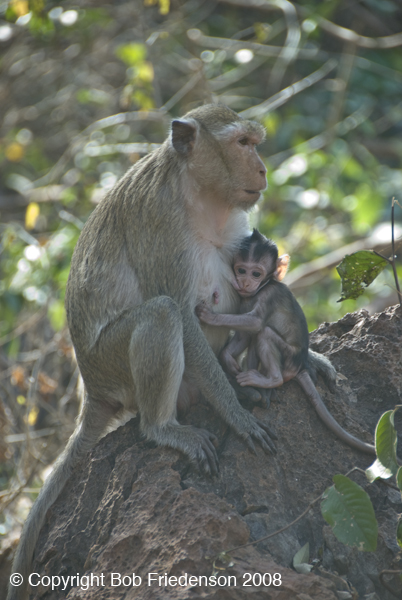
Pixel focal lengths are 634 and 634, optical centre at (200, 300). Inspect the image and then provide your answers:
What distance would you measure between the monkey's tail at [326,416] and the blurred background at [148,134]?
3259mm

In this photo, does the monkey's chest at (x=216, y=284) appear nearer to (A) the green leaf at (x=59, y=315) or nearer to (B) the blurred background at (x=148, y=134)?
(B) the blurred background at (x=148, y=134)

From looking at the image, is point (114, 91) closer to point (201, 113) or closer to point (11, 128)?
point (11, 128)

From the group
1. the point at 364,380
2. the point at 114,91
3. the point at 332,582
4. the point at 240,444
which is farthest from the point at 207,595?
the point at 114,91

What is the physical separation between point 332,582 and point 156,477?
3.86 ft

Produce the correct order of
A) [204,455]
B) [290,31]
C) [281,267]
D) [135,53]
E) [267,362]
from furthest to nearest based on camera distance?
[290,31], [135,53], [281,267], [267,362], [204,455]

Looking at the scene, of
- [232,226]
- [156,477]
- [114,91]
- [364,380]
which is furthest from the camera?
[114,91]

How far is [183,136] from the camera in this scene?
4.61m

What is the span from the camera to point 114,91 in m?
12.5

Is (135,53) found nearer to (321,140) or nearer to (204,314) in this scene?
(321,140)

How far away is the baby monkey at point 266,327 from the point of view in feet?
14.0

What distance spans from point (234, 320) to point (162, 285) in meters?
0.56

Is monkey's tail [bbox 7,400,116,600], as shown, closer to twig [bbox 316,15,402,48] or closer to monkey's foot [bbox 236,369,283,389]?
monkey's foot [bbox 236,369,283,389]

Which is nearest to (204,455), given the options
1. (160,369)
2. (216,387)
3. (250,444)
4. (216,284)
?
(250,444)

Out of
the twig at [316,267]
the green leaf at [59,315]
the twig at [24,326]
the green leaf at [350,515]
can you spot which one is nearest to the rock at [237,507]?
the green leaf at [350,515]
